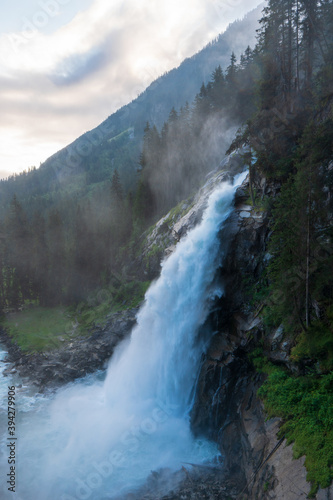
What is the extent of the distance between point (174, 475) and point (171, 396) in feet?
17.8

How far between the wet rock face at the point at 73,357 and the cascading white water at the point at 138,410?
196 cm

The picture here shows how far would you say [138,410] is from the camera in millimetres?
21219

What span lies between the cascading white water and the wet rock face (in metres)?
1.96

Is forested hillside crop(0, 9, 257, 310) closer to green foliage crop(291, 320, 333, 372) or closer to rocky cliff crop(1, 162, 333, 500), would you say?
rocky cliff crop(1, 162, 333, 500)

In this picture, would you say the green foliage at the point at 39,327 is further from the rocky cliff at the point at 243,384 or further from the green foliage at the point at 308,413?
the green foliage at the point at 308,413

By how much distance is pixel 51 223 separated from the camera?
52.9m

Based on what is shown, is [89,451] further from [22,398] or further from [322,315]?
[322,315]

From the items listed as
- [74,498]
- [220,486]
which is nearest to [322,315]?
[220,486]

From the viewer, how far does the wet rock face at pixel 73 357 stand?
27828mm

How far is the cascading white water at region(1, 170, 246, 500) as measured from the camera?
53.8ft

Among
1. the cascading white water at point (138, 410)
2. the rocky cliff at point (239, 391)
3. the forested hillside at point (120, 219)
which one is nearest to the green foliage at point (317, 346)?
the rocky cliff at point (239, 391)

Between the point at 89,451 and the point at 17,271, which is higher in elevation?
the point at 17,271

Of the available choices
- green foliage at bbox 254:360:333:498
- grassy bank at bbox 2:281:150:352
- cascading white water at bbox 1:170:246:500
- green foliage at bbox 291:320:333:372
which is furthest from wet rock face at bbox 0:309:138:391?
green foliage at bbox 291:320:333:372

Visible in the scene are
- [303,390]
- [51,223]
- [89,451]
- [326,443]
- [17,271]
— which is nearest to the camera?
[326,443]
